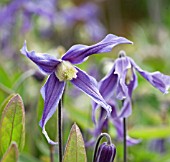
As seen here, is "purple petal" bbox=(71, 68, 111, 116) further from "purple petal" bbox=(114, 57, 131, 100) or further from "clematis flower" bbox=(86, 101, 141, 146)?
"clematis flower" bbox=(86, 101, 141, 146)

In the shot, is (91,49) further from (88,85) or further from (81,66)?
(81,66)

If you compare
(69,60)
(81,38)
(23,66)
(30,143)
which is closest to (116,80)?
(69,60)

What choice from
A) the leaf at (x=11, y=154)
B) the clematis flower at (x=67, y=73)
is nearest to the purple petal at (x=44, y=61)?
the clematis flower at (x=67, y=73)

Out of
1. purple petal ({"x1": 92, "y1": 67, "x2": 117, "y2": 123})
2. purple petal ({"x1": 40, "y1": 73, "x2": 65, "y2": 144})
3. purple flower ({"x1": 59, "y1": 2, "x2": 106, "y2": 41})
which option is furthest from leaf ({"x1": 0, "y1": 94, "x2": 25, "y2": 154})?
purple flower ({"x1": 59, "y1": 2, "x2": 106, "y2": 41})

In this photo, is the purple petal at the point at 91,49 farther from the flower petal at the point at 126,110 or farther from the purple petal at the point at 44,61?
the flower petal at the point at 126,110

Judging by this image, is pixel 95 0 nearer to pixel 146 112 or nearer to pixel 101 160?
pixel 146 112
